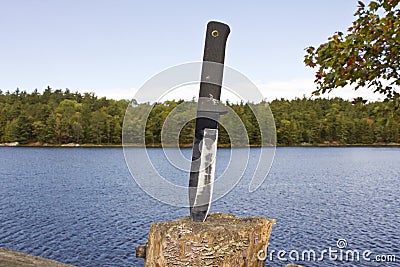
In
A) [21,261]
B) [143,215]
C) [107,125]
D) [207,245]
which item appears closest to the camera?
[21,261]

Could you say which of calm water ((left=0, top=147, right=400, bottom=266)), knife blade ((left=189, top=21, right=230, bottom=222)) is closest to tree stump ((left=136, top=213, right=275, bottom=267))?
knife blade ((left=189, top=21, right=230, bottom=222))

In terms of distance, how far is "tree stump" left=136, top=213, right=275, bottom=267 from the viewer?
3.13 meters

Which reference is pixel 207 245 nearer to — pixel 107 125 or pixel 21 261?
pixel 21 261

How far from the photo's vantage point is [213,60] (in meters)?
3.22

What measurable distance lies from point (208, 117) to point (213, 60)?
1.54ft

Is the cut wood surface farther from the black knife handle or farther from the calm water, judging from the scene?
the calm water

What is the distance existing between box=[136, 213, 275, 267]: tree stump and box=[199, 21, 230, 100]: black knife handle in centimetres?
112

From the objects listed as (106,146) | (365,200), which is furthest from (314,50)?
(106,146)

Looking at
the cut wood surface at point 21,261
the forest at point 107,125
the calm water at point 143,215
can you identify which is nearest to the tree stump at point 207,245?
the cut wood surface at point 21,261

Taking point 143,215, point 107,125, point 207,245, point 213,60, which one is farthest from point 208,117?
point 107,125

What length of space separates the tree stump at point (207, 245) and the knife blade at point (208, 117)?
30 centimetres

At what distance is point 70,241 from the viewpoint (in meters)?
16.0

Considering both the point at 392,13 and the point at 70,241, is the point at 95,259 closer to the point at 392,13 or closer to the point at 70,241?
the point at 70,241

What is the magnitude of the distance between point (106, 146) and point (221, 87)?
9931cm
